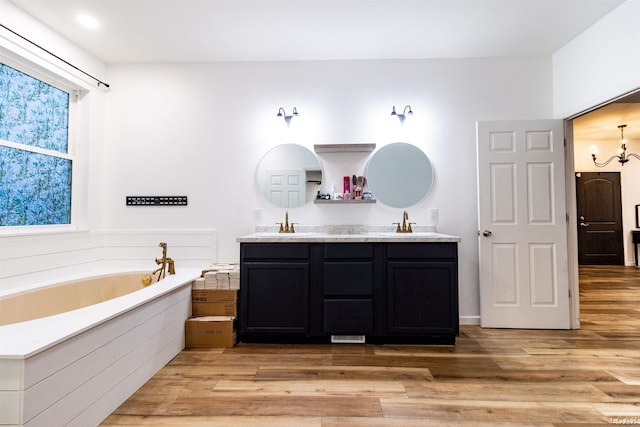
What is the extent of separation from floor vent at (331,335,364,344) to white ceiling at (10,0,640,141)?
250 cm

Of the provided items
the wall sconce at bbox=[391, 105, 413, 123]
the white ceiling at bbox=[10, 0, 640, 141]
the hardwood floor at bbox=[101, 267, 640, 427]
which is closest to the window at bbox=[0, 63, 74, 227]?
the white ceiling at bbox=[10, 0, 640, 141]

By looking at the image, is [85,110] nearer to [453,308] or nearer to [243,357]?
[243,357]

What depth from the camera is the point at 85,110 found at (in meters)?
3.07

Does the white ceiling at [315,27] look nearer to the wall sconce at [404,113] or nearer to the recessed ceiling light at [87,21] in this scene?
the recessed ceiling light at [87,21]

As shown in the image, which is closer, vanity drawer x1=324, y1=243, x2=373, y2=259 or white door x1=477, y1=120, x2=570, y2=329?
vanity drawer x1=324, y1=243, x2=373, y2=259

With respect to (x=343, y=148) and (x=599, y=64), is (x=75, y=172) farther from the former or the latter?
(x=599, y=64)

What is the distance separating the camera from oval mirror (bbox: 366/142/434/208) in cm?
317

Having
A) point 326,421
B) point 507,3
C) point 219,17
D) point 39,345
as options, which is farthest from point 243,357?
point 507,3

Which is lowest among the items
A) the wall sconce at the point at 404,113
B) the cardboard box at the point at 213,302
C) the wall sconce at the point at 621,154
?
the cardboard box at the point at 213,302

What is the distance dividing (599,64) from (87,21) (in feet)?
13.4

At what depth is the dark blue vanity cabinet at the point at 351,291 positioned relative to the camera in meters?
2.55

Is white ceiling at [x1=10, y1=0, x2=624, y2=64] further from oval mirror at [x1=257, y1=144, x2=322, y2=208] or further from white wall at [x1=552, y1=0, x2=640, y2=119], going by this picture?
oval mirror at [x1=257, y1=144, x2=322, y2=208]

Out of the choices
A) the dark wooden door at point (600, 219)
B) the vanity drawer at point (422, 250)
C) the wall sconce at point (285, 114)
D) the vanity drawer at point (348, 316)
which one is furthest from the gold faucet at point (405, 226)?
the dark wooden door at point (600, 219)

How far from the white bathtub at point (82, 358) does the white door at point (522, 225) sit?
2.75 m
